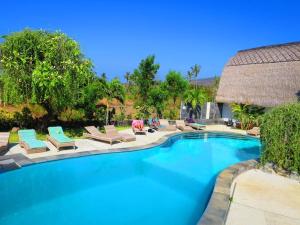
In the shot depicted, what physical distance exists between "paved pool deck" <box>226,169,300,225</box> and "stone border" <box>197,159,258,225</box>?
142 millimetres

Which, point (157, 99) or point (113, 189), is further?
point (157, 99)

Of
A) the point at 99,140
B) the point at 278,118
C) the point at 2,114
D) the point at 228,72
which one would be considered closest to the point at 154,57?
the point at 228,72

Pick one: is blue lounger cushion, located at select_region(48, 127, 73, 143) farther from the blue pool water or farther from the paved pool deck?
the paved pool deck

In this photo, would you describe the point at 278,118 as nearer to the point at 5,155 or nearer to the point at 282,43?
the point at 5,155

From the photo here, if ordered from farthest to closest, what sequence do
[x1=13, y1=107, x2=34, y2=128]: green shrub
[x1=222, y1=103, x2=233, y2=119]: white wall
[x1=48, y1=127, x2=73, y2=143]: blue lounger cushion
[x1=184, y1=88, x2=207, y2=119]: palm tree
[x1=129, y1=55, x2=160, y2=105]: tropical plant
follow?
[x1=222, y1=103, x2=233, y2=119]: white wall < [x1=184, y1=88, x2=207, y2=119]: palm tree < [x1=129, y1=55, x2=160, y2=105]: tropical plant < [x1=13, y1=107, x2=34, y2=128]: green shrub < [x1=48, y1=127, x2=73, y2=143]: blue lounger cushion

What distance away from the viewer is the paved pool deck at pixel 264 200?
217 inches

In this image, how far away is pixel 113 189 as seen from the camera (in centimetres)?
780

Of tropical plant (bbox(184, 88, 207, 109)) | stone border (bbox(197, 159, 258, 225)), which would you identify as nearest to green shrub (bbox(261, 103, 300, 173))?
stone border (bbox(197, 159, 258, 225))

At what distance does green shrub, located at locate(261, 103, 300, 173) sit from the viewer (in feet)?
26.6

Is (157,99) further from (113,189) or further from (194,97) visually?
(113,189)

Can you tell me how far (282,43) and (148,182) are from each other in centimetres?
2108

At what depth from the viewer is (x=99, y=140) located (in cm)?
1234

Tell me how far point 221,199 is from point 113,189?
3.30 m

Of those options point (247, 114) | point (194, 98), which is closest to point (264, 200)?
point (247, 114)
